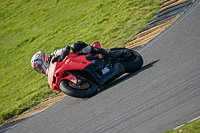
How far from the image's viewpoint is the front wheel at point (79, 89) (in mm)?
6401

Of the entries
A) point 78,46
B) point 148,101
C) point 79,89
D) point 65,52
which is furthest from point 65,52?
point 148,101

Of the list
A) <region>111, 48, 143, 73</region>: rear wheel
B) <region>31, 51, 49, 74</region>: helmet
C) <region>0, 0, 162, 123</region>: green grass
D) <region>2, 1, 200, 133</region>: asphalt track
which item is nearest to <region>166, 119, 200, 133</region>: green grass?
<region>2, 1, 200, 133</region>: asphalt track

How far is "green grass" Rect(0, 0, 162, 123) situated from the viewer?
37.6ft

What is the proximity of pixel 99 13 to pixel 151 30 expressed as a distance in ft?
21.6

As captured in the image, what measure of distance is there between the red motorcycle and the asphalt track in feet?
0.72

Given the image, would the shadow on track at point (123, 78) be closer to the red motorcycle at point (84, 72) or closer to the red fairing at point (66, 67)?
the red motorcycle at point (84, 72)

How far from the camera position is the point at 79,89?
655 centimetres

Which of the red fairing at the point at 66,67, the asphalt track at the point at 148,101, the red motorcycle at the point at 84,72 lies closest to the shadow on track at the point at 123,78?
the asphalt track at the point at 148,101

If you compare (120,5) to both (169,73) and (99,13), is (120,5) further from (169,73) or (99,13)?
(169,73)

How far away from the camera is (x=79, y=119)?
19.6ft

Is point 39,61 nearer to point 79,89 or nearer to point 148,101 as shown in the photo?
point 79,89

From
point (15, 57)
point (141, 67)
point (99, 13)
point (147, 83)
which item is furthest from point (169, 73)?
point (15, 57)

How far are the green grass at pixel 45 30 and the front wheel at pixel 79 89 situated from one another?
3298mm

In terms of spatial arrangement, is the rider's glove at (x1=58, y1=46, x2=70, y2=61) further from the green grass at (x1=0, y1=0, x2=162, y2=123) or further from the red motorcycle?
the green grass at (x1=0, y1=0, x2=162, y2=123)
